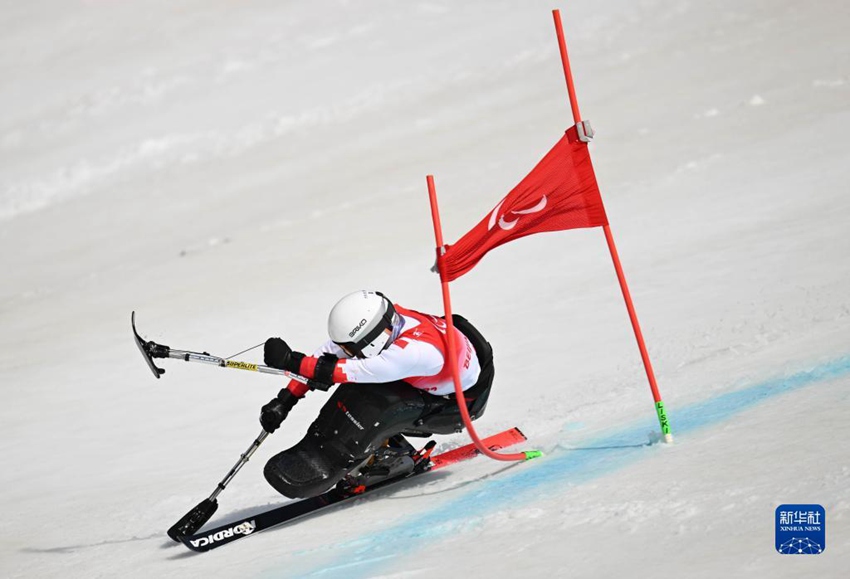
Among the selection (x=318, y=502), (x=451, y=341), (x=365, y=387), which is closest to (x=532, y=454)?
(x=451, y=341)

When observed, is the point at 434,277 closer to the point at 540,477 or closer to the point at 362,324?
the point at 362,324

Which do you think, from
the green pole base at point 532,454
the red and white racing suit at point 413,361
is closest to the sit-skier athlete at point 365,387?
the red and white racing suit at point 413,361

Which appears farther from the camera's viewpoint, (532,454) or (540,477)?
(532,454)

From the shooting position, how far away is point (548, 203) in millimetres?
6648

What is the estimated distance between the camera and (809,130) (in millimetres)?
15242

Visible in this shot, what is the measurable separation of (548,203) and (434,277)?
6.34 metres

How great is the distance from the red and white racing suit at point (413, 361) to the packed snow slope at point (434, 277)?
0.68 metres

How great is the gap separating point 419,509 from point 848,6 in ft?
64.7

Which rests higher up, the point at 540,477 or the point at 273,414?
the point at 273,414

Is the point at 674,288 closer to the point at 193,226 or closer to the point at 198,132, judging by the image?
the point at 193,226

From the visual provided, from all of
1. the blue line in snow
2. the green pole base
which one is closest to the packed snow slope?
the blue line in snow

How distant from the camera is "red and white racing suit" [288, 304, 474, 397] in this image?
6430mm

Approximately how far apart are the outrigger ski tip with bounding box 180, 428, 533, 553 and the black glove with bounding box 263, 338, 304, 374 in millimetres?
993

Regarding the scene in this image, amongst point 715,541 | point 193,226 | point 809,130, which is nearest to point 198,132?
point 193,226
